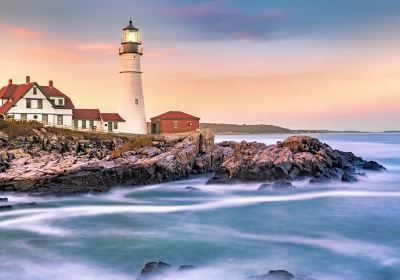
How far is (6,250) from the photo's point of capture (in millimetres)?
9500

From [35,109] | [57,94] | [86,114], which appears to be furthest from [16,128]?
[86,114]

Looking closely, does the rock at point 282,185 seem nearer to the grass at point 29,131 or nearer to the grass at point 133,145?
the grass at point 133,145

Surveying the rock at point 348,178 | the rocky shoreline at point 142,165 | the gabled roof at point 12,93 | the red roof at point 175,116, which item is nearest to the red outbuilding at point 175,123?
the red roof at point 175,116

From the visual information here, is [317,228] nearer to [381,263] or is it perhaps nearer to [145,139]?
[381,263]

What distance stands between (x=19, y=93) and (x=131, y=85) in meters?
6.95

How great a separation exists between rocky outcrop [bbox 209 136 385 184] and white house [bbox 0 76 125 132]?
45.9 feet

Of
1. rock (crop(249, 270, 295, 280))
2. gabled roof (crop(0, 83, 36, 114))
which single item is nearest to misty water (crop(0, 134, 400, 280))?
rock (crop(249, 270, 295, 280))

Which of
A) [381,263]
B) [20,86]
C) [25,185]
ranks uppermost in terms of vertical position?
[20,86]

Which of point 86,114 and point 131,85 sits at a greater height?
point 131,85

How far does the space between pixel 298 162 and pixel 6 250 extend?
1148 cm

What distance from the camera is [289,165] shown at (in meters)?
17.9

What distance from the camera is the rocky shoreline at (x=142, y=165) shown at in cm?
1631

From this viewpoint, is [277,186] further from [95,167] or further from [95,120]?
[95,120]

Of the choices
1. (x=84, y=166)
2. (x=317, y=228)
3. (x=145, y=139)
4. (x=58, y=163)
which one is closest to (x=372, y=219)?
(x=317, y=228)
